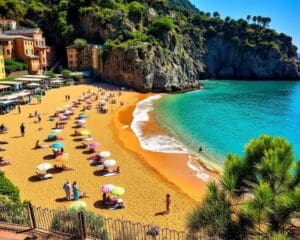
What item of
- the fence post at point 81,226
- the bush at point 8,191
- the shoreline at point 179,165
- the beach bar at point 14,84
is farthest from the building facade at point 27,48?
the fence post at point 81,226

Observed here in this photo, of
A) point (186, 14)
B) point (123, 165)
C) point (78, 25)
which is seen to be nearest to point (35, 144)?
point (123, 165)

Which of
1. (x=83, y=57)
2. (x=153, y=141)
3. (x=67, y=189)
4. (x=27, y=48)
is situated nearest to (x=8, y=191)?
(x=67, y=189)

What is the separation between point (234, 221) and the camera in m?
8.00

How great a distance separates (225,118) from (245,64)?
264 feet

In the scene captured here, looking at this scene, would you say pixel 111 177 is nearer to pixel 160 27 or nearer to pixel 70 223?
pixel 70 223

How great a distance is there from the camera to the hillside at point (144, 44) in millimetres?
→ 76562

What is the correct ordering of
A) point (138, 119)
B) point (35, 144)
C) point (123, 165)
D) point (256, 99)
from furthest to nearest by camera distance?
point (256, 99) → point (138, 119) → point (35, 144) → point (123, 165)

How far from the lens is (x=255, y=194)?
7523 millimetres

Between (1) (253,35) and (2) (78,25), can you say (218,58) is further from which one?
(2) (78,25)

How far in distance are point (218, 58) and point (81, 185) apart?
11434 cm

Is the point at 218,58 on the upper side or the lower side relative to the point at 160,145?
upper

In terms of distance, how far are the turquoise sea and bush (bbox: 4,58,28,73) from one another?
101 feet

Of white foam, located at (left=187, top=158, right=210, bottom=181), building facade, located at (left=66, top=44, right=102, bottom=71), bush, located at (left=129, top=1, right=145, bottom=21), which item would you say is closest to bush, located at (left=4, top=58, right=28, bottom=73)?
building facade, located at (left=66, top=44, right=102, bottom=71)

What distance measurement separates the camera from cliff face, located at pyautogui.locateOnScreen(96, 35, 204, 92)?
74.8 meters
